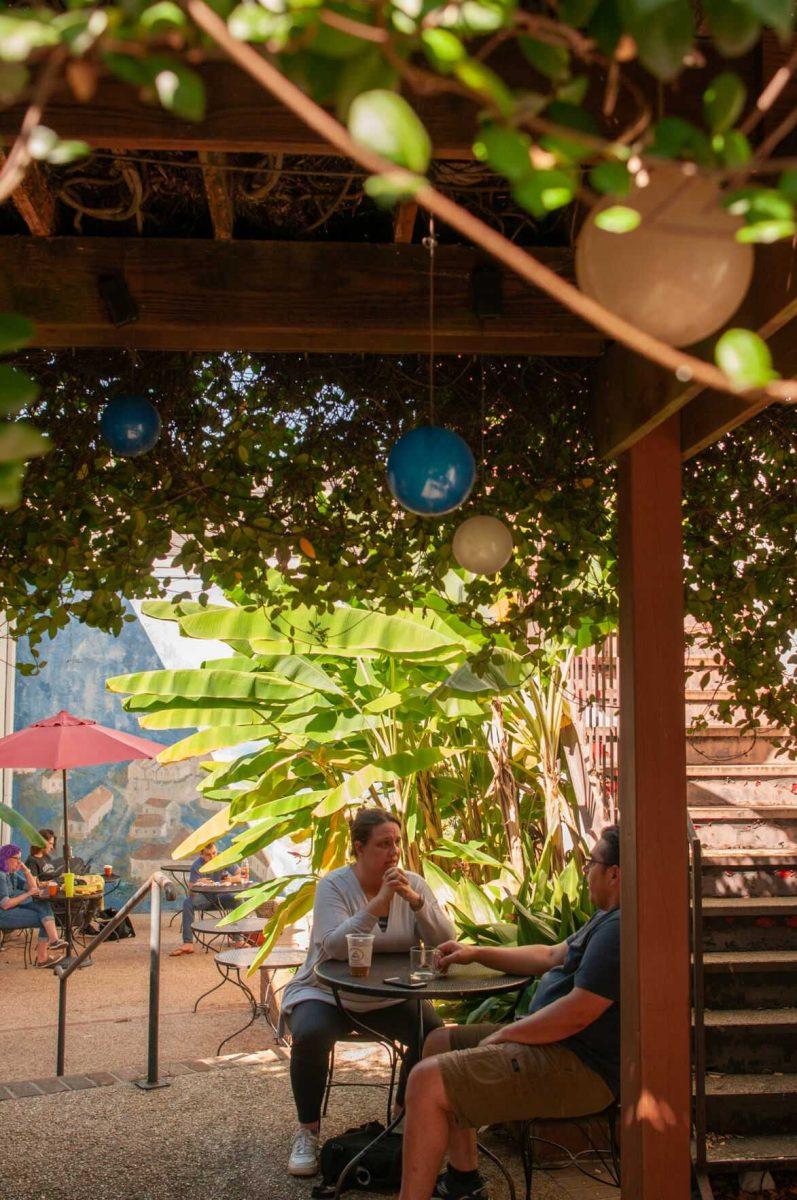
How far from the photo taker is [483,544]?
3.22 meters

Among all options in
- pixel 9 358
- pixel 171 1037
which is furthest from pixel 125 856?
pixel 9 358

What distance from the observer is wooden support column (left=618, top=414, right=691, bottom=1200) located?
3.01 m

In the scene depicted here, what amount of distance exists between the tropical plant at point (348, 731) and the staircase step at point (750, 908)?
1185mm

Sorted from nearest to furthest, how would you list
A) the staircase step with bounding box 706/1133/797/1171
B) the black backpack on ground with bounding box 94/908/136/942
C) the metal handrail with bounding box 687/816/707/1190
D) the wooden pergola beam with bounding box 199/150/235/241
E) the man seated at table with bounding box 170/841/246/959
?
the wooden pergola beam with bounding box 199/150/235/241, the metal handrail with bounding box 687/816/707/1190, the staircase step with bounding box 706/1133/797/1171, the man seated at table with bounding box 170/841/246/959, the black backpack on ground with bounding box 94/908/136/942

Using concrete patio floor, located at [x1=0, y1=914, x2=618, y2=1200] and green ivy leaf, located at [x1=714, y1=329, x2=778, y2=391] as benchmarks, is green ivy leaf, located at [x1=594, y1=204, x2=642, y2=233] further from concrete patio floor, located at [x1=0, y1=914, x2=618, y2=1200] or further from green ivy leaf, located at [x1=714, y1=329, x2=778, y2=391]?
concrete patio floor, located at [x1=0, y1=914, x2=618, y2=1200]

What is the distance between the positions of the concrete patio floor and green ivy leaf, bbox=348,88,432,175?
3.66m

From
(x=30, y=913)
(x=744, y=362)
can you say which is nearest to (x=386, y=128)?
(x=744, y=362)

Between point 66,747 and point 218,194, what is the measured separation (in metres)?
7.09

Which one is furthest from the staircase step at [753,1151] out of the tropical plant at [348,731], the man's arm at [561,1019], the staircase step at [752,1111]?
the tropical plant at [348,731]

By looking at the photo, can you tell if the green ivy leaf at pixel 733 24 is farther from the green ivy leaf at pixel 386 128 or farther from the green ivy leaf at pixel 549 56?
the green ivy leaf at pixel 386 128

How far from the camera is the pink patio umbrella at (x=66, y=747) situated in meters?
8.91

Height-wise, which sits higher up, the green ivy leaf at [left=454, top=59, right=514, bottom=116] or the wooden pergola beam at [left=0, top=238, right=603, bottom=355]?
the wooden pergola beam at [left=0, top=238, right=603, bottom=355]

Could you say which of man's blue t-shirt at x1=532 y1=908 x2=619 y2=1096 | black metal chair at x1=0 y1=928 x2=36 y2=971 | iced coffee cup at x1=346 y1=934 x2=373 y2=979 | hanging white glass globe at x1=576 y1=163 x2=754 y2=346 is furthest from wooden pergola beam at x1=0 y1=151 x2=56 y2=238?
black metal chair at x1=0 y1=928 x2=36 y2=971

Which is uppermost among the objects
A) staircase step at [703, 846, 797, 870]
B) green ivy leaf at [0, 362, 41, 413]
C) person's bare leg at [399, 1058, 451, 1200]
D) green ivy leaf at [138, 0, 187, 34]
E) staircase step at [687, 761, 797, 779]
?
green ivy leaf at [138, 0, 187, 34]
